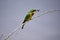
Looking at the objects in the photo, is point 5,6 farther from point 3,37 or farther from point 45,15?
point 45,15

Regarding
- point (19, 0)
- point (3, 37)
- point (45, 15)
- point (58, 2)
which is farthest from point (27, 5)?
point (3, 37)

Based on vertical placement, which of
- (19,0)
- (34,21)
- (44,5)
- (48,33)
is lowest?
(48,33)

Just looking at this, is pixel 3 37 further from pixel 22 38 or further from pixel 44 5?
pixel 44 5

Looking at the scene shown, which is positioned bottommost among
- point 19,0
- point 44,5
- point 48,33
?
point 48,33

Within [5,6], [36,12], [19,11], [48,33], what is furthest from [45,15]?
[5,6]

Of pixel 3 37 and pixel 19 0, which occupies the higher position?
pixel 19 0

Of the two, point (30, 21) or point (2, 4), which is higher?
point (2, 4)
